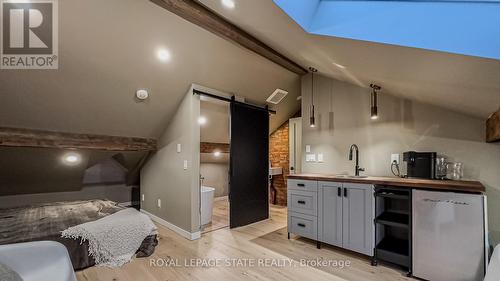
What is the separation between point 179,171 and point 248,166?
1110mm

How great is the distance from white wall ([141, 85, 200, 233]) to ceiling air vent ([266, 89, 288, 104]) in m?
1.55

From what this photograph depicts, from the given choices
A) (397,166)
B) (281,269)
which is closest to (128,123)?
(281,269)

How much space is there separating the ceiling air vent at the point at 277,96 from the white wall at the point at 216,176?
2.40 meters

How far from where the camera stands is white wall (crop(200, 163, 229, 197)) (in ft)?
18.9

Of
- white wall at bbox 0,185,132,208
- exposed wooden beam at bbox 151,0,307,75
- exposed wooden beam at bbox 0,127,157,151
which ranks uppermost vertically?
exposed wooden beam at bbox 151,0,307,75

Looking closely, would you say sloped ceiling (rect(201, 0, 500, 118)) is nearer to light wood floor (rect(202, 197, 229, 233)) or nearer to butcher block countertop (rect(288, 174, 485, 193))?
butcher block countertop (rect(288, 174, 485, 193))

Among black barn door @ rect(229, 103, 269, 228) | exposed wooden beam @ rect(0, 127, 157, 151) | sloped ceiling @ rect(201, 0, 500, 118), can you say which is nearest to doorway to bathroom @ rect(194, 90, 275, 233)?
black barn door @ rect(229, 103, 269, 228)

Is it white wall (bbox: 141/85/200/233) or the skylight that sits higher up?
the skylight

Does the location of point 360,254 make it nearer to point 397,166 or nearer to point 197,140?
point 397,166

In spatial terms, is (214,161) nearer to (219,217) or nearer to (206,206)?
(219,217)

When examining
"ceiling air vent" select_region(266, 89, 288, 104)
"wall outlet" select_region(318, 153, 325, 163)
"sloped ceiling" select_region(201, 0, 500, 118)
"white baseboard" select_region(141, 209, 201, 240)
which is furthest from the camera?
"ceiling air vent" select_region(266, 89, 288, 104)

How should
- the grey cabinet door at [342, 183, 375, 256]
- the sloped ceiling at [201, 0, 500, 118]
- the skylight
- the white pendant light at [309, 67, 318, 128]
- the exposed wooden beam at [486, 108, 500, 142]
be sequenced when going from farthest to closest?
the white pendant light at [309, 67, 318, 128] → the grey cabinet door at [342, 183, 375, 256] → the exposed wooden beam at [486, 108, 500, 142] → the sloped ceiling at [201, 0, 500, 118] → the skylight

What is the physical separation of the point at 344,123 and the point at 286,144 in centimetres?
210

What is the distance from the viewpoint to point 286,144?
17.8 ft
